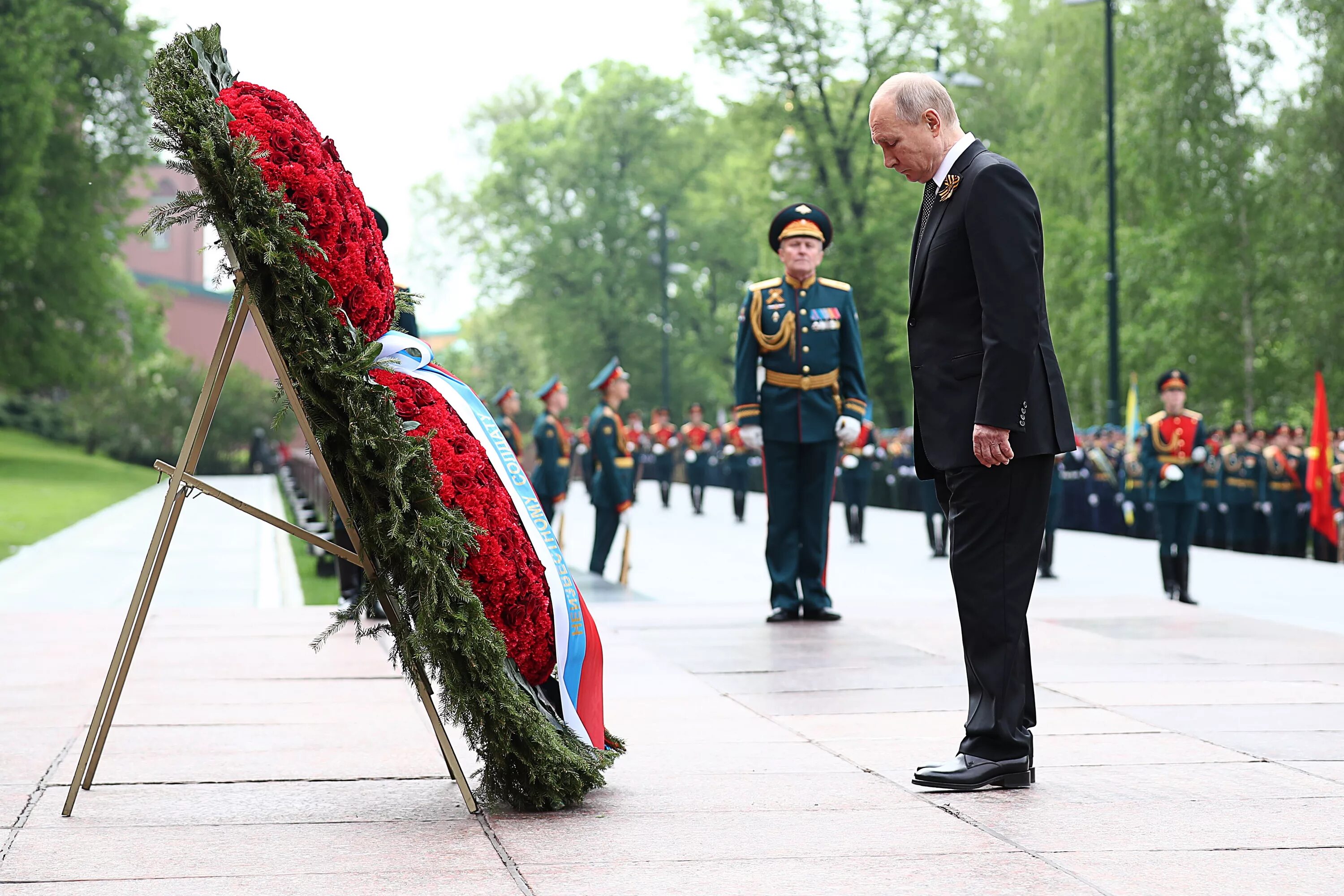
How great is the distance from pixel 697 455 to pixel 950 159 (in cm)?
2866

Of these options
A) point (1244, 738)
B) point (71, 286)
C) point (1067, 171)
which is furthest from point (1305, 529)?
point (71, 286)

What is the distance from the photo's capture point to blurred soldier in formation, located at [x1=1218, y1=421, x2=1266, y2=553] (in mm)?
19906

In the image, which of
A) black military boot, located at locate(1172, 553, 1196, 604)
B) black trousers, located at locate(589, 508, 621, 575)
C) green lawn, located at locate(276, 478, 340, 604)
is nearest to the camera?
black military boot, located at locate(1172, 553, 1196, 604)

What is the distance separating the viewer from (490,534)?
4430mm

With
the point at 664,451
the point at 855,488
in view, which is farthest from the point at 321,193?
the point at 664,451

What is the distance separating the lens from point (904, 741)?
5484mm

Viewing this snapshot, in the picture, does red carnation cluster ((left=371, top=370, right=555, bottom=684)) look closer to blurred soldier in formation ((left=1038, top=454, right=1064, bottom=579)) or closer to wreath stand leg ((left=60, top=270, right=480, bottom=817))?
wreath stand leg ((left=60, top=270, right=480, bottom=817))

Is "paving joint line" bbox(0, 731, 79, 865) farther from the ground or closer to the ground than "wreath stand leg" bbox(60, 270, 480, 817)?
closer to the ground

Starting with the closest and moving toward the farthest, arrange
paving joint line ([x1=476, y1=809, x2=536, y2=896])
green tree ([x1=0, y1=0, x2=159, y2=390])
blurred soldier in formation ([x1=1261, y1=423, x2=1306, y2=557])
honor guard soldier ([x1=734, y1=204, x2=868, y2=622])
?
paving joint line ([x1=476, y1=809, x2=536, y2=896]) → honor guard soldier ([x1=734, y1=204, x2=868, y2=622]) → blurred soldier in formation ([x1=1261, y1=423, x2=1306, y2=557]) → green tree ([x1=0, y1=0, x2=159, y2=390])

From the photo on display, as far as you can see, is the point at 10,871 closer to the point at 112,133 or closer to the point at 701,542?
the point at 701,542

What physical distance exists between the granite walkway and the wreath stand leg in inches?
7.0

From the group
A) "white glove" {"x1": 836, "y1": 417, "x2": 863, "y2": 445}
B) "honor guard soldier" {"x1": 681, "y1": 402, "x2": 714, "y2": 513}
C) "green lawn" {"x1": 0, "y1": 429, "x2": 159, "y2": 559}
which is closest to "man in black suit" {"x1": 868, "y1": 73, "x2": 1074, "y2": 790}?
"white glove" {"x1": 836, "y1": 417, "x2": 863, "y2": 445}

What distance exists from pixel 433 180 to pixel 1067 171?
113ft

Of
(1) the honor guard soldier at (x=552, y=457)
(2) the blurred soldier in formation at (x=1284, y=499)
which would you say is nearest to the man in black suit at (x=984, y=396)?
(1) the honor guard soldier at (x=552, y=457)
